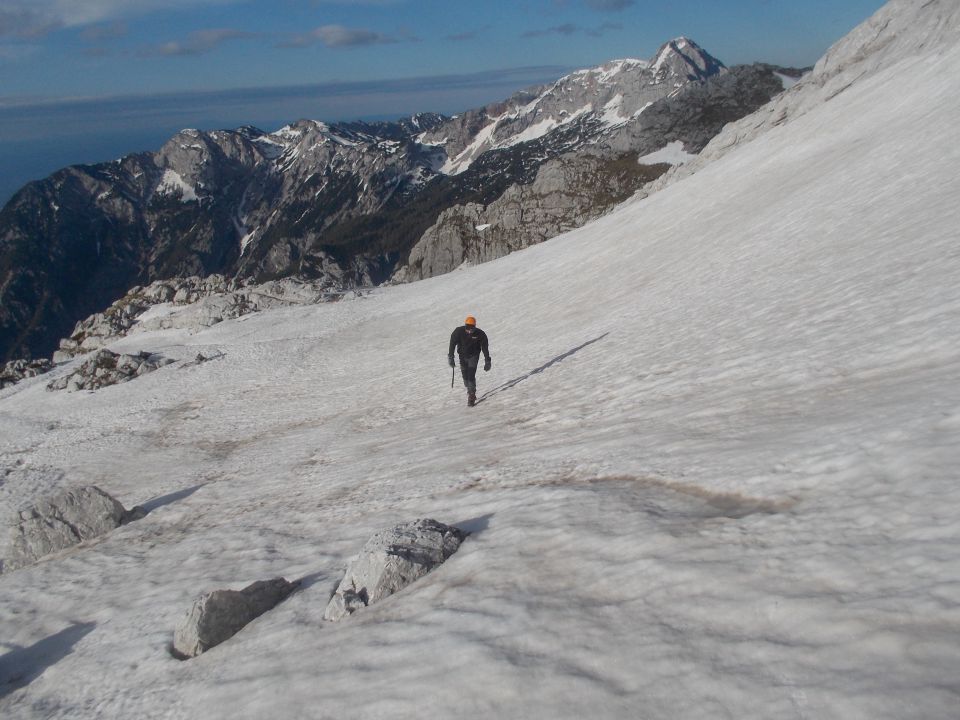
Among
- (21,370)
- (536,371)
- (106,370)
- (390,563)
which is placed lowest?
(390,563)

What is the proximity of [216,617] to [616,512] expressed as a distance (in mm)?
5731

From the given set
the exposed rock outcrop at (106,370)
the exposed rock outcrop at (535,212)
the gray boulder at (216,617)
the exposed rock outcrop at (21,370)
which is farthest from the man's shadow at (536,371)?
the exposed rock outcrop at (535,212)

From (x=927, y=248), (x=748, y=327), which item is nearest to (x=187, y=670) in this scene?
(x=748, y=327)

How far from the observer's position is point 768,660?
516cm

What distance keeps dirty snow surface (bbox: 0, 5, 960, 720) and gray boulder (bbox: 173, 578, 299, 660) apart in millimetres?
303

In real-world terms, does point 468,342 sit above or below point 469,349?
above

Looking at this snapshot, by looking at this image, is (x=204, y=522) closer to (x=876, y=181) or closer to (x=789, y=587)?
(x=789, y=587)

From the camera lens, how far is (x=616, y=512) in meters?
8.66

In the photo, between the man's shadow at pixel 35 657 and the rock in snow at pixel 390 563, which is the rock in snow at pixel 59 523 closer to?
the man's shadow at pixel 35 657

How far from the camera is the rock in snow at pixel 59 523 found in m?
15.8

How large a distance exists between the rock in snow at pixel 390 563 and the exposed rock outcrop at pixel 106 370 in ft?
121

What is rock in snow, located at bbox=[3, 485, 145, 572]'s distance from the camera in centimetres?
1578

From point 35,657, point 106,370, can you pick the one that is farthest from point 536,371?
point 106,370

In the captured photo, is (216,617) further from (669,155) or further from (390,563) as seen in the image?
(669,155)
